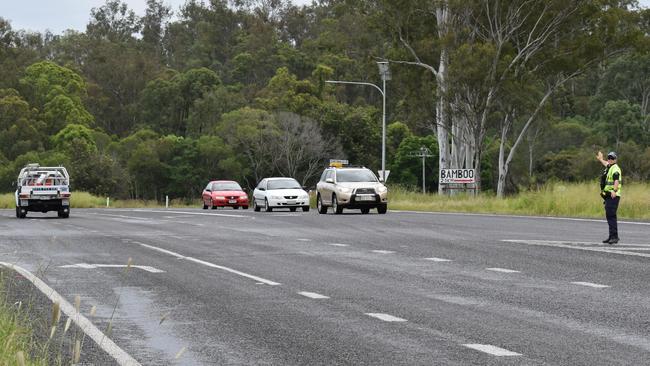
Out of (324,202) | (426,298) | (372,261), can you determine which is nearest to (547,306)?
(426,298)

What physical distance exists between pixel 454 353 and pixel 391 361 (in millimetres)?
585

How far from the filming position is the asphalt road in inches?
345

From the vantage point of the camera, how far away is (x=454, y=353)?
27.9ft

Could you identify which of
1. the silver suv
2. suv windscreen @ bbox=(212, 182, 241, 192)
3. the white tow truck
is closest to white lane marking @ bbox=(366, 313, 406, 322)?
the silver suv

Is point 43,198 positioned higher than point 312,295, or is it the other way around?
point 43,198

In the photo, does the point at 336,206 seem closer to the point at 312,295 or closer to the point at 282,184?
the point at 282,184

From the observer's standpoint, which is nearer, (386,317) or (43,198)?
(386,317)

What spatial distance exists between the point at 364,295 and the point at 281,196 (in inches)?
1259

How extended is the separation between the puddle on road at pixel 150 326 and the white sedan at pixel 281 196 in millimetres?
30712

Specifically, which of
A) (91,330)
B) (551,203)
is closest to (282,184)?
(551,203)

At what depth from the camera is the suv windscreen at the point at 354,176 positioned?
39625 millimetres

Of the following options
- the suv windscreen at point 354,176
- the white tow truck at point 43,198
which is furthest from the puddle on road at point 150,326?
the white tow truck at point 43,198

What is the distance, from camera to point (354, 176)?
3975 centimetres

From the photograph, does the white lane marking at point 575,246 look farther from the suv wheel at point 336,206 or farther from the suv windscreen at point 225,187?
the suv windscreen at point 225,187
